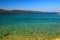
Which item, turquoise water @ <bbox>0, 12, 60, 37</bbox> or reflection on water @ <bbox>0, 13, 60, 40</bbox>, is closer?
reflection on water @ <bbox>0, 13, 60, 40</bbox>

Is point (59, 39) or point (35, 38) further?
point (35, 38)

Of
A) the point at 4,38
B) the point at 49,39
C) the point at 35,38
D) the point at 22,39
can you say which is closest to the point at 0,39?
the point at 4,38

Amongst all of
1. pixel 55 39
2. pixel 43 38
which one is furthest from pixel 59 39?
pixel 43 38

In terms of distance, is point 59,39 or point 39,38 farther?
point 39,38

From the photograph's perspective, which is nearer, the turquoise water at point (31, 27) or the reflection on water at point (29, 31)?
the reflection on water at point (29, 31)

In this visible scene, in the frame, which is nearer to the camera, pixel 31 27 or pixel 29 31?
pixel 29 31

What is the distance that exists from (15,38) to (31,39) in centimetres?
71

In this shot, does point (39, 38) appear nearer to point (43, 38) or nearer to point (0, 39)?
point (43, 38)

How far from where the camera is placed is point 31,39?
7461 millimetres

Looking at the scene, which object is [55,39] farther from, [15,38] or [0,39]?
[0,39]

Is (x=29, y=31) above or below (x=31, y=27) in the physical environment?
above

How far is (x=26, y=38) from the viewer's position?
766 cm

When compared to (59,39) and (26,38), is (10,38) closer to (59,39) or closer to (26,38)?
(26,38)

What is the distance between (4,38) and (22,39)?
85 cm
